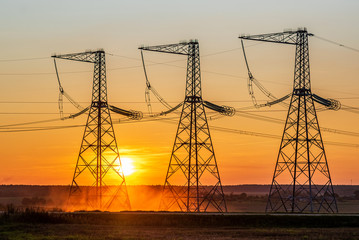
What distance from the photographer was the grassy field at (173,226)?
7888 centimetres

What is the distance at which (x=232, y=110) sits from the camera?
114875 millimetres

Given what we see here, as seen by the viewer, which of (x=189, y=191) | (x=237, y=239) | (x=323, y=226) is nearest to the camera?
(x=237, y=239)

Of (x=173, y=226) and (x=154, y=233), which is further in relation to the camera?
(x=173, y=226)

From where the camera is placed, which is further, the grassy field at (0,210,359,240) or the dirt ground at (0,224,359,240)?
the grassy field at (0,210,359,240)

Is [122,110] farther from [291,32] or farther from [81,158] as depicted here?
[291,32]

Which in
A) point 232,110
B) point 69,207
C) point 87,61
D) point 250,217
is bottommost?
point 69,207

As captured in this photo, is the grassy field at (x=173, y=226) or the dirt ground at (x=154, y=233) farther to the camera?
the grassy field at (x=173, y=226)

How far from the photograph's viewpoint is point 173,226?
3620 inches

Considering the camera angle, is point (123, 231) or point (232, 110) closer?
point (123, 231)

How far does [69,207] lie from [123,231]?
34540mm

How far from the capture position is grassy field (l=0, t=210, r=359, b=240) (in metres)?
78.9

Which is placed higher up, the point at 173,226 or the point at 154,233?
the point at 154,233

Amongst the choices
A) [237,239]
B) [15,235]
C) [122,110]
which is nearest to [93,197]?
[122,110]

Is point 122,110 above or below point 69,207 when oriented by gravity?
above
